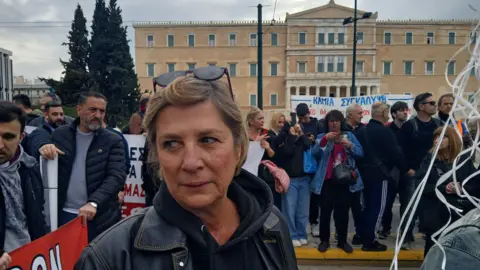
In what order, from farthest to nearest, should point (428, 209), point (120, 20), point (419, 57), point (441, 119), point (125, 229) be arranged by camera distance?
point (419, 57), point (120, 20), point (441, 119), point (428, 209), point (125, 229)

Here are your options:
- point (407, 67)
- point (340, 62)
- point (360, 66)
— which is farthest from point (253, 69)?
point (407, 67)

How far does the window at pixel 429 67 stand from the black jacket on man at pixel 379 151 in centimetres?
6323

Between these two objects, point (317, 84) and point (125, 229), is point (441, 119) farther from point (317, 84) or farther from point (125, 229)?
point (317, 84)

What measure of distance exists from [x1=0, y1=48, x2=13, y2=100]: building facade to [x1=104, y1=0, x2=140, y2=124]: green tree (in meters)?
14.5

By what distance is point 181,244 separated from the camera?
4.26 feet

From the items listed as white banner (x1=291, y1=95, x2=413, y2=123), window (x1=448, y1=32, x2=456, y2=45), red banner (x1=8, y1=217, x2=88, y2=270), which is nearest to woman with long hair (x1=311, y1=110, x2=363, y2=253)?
red banner (x1=8, y1=217, x2=88, y2=270)

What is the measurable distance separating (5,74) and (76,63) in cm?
1735

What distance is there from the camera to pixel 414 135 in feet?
18.9

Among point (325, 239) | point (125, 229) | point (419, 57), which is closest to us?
point (125, 229)

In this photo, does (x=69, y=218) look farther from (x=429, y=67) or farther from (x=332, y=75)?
(x=429, y=67)

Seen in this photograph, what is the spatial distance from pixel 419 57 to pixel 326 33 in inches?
580

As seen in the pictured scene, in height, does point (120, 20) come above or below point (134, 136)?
above

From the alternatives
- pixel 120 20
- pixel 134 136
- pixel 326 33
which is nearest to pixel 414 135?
pixel 134 136

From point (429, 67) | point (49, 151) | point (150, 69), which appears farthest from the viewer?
point (150, 69)
